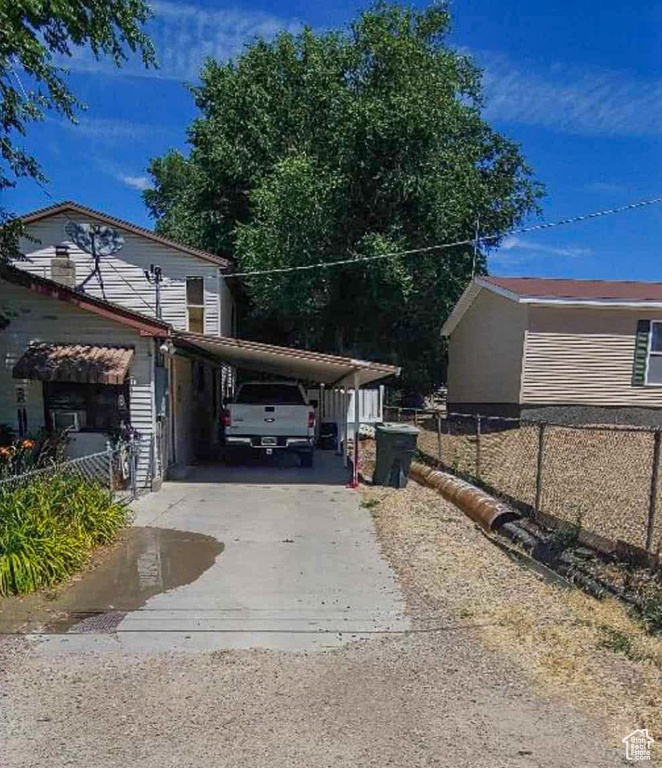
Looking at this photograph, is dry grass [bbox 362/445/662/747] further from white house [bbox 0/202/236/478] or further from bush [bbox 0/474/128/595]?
white house [bbox 0/202/236/478]

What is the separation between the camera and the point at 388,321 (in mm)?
25219

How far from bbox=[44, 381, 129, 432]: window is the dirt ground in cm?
669

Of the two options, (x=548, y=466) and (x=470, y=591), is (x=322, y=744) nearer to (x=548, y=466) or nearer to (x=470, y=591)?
(x=470, y=591)

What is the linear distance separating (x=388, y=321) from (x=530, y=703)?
22.1 meters

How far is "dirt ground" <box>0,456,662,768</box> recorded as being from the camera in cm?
309

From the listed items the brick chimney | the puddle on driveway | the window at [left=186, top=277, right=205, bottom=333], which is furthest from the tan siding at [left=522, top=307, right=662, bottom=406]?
the brick chimney

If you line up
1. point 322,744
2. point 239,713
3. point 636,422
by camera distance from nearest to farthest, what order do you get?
point 322,744, point 239,713, point 636,422

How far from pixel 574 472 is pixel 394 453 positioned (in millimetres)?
3428

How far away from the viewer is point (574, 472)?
1150 centimetres

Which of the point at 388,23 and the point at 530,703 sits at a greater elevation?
the point at 388,23

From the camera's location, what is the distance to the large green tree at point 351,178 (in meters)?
20.4

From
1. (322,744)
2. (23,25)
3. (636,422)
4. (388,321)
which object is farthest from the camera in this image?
(388,321)

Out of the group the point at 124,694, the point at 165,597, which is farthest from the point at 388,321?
the point at 124,694

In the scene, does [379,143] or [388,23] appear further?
[388,23]
